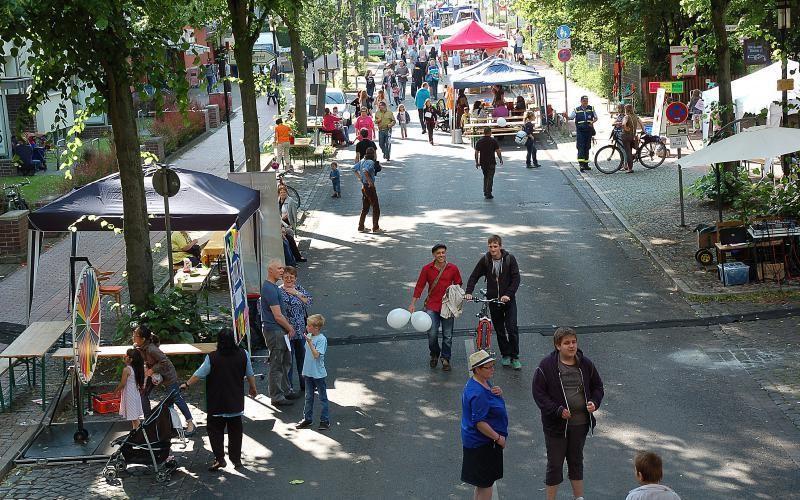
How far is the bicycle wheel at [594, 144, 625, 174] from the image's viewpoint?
2912cm

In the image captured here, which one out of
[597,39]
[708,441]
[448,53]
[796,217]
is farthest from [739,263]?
[448,53]

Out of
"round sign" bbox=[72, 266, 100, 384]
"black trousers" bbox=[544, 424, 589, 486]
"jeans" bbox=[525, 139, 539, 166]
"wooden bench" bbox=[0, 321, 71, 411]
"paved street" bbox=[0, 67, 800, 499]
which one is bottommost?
"paved street" bbox=[0, 67, 800, 499]

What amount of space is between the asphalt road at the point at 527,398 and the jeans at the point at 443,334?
0.97ft

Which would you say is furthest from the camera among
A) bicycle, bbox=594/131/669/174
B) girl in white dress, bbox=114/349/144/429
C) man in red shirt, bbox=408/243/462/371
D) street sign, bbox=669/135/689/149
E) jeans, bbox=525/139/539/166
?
Answer: jeans, bbox=525/139/539/166

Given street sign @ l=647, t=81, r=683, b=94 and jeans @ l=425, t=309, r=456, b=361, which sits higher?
street sign @ l=647, t=81, r=683, b=94

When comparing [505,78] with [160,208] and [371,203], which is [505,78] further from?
[160,208]

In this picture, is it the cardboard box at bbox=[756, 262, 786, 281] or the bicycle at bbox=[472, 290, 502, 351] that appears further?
the cardboard box at bbox=[756, 262, 786, 281]

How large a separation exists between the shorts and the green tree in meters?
6.30

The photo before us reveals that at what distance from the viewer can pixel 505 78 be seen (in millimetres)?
38250

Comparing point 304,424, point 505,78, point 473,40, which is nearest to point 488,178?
point 505,78

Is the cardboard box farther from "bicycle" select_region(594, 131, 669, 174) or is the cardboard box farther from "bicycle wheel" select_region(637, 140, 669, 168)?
"bicycle wheel" select_region(637, 140, 669, 168)

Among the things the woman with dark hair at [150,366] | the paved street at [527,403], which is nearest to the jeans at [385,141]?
the paved street at [527,403]

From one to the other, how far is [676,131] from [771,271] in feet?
42.1

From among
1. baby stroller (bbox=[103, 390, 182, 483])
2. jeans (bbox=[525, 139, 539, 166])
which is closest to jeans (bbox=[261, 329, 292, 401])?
baby stroller (bbox=[103, 390, 182, 483])
